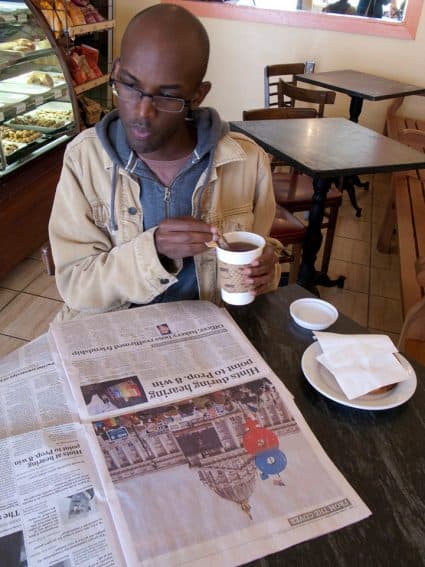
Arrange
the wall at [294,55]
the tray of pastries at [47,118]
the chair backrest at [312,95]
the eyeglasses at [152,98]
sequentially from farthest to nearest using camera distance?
1. the wall at [294,55]
2. the chair backrest at [312,95]
3. the tray of pastries at [47,118]
4. the eyeglasses at [152,98]

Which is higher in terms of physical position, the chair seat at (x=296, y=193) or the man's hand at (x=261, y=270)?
the man's hand at (x=261, y=270)

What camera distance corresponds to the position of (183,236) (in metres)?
0.98

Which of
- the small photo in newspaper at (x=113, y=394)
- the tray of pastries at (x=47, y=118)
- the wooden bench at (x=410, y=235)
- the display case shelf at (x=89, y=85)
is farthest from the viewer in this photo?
the display case shelf at (x=89, y=85)

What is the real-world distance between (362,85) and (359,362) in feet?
11.1

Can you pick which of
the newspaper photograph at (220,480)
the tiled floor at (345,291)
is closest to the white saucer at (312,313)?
the newspaper photograph at (220,480)

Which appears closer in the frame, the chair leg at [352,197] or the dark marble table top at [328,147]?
the dark marble table top at [328,147]

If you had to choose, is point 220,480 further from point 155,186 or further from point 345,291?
point 345,291

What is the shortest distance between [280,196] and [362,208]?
1.65 metres

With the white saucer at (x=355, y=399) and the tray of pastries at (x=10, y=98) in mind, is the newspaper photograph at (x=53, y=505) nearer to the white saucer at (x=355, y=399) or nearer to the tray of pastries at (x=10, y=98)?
the white saucer at (x=355, y=399)

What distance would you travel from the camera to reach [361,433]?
2.66 feet

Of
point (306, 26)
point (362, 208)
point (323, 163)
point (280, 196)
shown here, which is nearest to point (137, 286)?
point (323, 163)

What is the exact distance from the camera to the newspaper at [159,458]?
0.62 meters

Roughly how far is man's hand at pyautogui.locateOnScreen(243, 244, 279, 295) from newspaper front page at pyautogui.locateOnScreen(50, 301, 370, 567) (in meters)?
0.12

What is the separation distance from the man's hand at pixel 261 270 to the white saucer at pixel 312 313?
98mm
